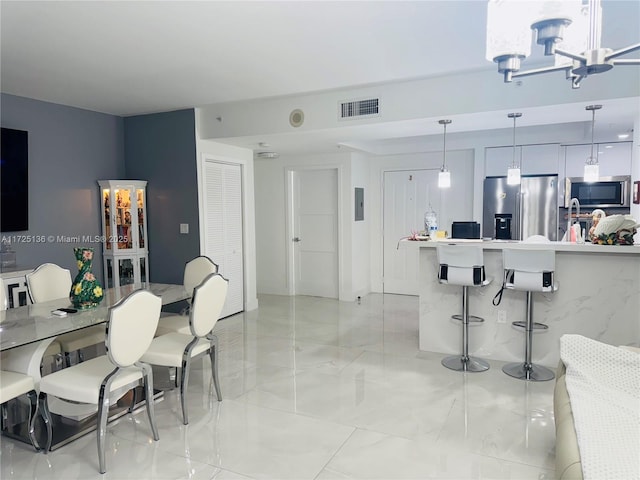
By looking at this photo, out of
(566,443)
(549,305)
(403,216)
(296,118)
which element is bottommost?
(566,443)

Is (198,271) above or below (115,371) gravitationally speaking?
above

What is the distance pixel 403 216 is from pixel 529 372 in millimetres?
3733

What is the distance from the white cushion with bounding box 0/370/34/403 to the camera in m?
2.57

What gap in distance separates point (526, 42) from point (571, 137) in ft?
16.8

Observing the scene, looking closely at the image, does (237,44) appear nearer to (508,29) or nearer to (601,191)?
(508,29)

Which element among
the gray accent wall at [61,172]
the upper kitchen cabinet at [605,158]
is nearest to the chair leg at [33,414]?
the gray accent wall at [61,172]

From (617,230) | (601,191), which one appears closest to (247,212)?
(617,230)

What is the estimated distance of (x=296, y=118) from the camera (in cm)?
496

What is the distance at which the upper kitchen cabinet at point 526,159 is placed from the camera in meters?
6.19

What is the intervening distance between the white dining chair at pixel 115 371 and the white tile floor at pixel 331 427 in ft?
0.79

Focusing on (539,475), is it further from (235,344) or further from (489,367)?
(235,344)

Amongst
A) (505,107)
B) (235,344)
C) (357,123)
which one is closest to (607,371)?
(505,107)

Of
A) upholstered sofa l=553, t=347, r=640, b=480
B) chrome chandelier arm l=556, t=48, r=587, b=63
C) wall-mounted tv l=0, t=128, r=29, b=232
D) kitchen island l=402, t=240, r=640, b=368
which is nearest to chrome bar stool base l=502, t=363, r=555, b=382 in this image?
kitchen island l=402, t=240, r=640, b=368

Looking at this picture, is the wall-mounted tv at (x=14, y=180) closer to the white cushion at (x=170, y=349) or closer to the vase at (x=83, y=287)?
the vase at (x=83, y=287)
